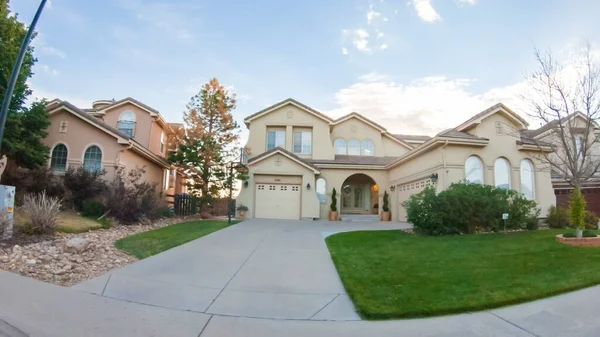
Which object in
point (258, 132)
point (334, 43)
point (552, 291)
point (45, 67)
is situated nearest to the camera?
point (552, 291)

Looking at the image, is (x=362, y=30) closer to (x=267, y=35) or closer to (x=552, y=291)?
(x=267, y=35)

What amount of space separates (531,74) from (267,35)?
395 inches

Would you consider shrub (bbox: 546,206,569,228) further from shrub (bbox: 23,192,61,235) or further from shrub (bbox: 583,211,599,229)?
shrub (bbox: 23,192,61,235)

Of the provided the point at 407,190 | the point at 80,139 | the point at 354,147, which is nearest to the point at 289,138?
the point at 354,147

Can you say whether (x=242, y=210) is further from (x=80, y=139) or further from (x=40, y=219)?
(x=40, y=219)

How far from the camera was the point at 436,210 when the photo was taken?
11805 mm

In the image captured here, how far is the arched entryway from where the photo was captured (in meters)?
24.7

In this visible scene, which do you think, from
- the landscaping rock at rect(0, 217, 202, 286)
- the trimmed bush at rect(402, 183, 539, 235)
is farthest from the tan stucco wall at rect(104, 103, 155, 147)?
the trimmed bush at rect(402, 183, 539, 235)

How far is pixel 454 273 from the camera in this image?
6.14 metres

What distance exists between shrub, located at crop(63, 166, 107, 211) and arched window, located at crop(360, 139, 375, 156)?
55.2 feet

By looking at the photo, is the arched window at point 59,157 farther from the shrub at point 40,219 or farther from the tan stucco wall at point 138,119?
the shrub at point 40,219

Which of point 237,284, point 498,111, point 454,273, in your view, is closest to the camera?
point 237,284

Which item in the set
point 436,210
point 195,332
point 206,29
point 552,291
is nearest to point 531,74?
point 436,210

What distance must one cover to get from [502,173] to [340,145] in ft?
36.6
